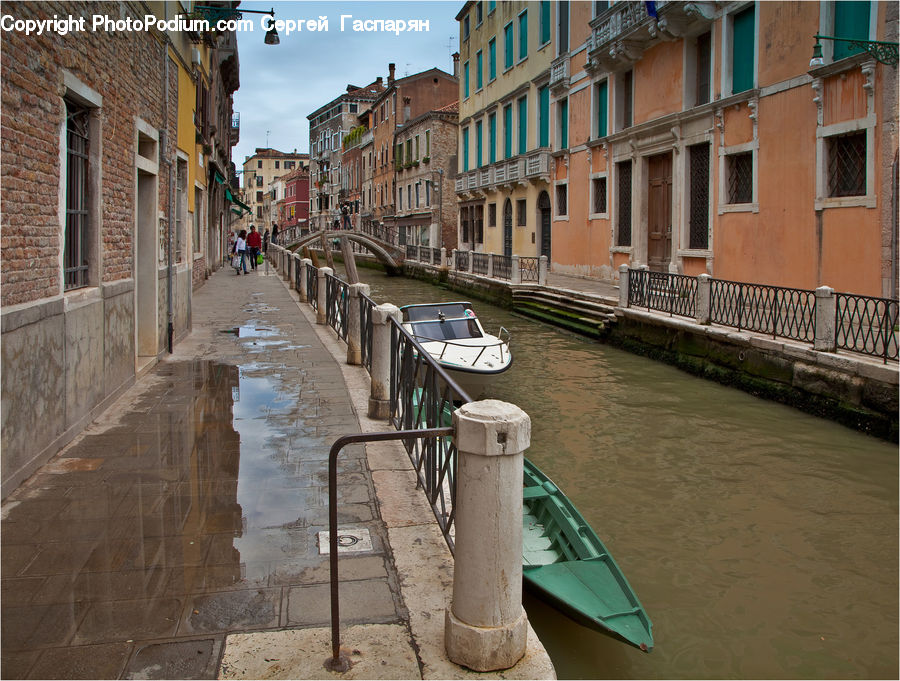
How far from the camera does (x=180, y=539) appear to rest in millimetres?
4273

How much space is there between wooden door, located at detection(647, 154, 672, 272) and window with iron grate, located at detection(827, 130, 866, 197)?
6.23 meters

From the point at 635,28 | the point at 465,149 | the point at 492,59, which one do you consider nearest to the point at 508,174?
the point at 492,59

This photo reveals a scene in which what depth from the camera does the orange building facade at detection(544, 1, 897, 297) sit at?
12.1 meters

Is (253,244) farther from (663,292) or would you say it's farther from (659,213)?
(663,292)

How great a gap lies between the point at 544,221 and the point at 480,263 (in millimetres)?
2694

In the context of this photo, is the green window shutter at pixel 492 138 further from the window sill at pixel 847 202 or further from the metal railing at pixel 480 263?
→ the window sill at pixel 847 202

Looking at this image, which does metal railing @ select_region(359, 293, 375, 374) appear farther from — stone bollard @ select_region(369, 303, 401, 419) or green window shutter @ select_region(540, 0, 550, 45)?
green window shutter @ select_region(540, 0, 550, 45)

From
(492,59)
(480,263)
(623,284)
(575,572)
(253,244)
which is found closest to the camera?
(575,572)

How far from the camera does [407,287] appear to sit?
106 feet

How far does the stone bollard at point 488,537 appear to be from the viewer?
9.43 ft

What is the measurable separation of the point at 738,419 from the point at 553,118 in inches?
687

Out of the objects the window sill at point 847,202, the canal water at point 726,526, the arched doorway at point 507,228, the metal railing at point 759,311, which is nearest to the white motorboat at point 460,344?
the canal water at point 726,526

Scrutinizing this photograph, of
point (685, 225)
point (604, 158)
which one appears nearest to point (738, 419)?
point (685, 225)

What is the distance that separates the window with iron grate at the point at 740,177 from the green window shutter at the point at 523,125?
12730 mm
